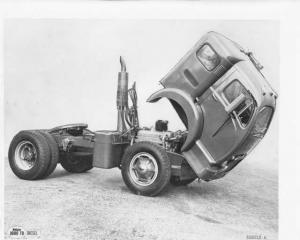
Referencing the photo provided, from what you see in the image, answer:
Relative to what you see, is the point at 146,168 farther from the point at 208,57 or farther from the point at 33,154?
the point at 33,154

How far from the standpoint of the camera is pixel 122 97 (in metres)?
8.13

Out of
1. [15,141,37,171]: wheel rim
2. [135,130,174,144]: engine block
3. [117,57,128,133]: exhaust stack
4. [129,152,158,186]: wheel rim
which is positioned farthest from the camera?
[15,141,37,171]: wheel rim

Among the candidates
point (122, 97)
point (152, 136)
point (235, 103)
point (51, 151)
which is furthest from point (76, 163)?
point (235, 103)

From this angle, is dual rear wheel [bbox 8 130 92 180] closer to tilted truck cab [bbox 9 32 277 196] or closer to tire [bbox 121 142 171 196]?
tilted truck cab [bbox 9 32 277 196]

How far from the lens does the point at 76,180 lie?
27.9 ft

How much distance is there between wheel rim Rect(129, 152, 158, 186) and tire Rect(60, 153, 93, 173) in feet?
5.79

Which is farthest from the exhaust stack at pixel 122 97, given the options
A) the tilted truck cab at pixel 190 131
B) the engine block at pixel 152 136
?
the engine block at pixel 152 136

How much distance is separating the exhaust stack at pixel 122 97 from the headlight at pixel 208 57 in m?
1.68

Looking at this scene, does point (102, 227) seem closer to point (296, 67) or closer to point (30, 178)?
point (30, 178)

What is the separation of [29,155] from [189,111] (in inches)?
129

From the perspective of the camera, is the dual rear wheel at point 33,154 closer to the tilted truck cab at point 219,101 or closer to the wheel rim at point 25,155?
the wheel rim at point 25,155

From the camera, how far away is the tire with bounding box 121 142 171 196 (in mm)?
7125

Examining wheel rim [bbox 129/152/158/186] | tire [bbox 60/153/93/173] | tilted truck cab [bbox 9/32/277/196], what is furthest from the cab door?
tire [bbox 60/153/93/173]

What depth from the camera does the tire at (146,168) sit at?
7.12 metres
